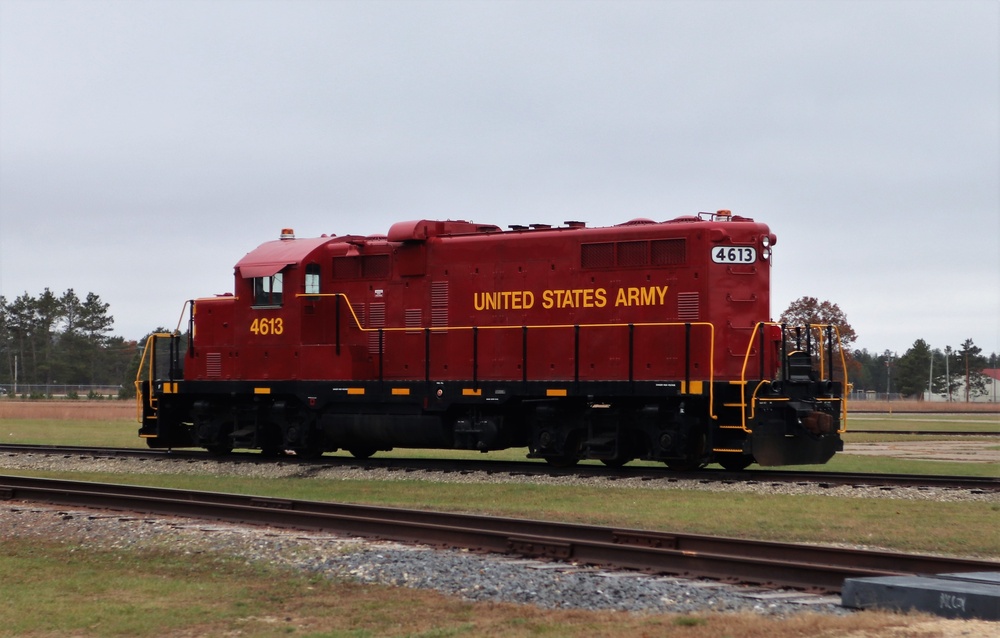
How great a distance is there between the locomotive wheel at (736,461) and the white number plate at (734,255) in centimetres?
323

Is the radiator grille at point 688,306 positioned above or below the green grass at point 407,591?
above

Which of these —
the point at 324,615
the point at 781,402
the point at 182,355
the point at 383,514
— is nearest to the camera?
the point at 324,615

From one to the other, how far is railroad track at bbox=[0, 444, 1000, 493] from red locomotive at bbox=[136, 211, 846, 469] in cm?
35

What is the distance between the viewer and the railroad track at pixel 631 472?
16750 mm

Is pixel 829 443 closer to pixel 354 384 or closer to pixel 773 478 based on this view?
pixel 773 478

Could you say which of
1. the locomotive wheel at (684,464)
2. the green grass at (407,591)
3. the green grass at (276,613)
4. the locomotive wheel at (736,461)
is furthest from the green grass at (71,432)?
the green grass at (276,613)

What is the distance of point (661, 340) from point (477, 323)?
3.63 meters

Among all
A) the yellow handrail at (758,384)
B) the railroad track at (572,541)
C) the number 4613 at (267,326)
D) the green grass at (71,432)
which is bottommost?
the green grass at (71,432)

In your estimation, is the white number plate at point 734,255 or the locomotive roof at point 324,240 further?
the locomotive roof at point 324,240

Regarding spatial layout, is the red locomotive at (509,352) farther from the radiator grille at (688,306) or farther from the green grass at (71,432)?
the green grass at (71,432)

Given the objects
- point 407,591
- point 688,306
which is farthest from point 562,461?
point 407,591

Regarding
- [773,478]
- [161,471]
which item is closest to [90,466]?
[161,471]

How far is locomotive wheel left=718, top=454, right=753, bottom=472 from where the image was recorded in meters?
19.1

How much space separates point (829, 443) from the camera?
58.5 feet
